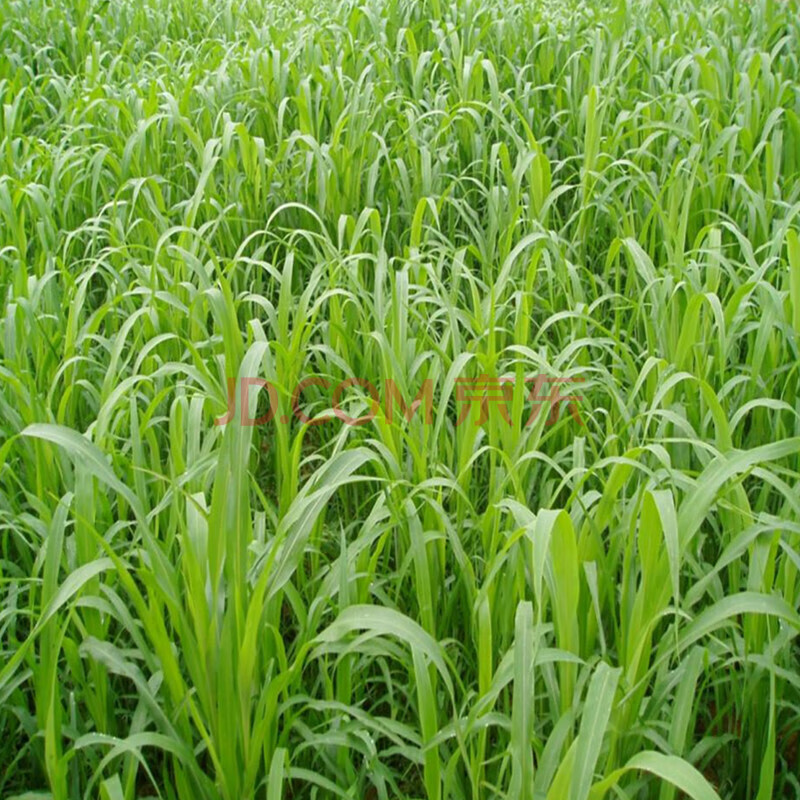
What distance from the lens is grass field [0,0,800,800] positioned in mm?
1176

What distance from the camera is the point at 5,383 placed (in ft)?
6.05

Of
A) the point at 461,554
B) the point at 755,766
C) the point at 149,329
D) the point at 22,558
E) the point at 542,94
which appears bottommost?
the point at 755,766

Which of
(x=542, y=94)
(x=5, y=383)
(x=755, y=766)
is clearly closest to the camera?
(x=755, y=766)

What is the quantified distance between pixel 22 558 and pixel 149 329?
54 cm

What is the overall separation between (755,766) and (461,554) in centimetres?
49

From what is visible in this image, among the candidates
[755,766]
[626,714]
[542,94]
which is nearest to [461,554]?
[626,714]

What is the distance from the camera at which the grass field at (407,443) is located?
3.86 ft

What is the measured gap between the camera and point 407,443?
152 cm

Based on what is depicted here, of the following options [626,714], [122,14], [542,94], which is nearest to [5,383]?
[626,714]

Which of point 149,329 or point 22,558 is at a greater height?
point 149,329

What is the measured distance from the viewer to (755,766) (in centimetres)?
129

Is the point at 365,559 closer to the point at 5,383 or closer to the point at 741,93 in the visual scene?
the point at 5,383

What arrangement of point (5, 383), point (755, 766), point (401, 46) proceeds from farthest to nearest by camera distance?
1. point (401, 46)
2. point (5, 383)
3. point (755, 766)

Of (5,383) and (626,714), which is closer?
(626,714)
